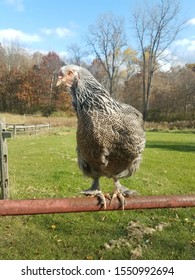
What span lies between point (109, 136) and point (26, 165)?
869cm

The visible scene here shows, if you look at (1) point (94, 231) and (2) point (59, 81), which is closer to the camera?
(2) point (59, 81)

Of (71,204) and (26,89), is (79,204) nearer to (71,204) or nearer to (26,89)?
(71,204)

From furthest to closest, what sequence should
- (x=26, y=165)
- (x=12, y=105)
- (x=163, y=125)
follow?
(x=12, y=105) → (x=163, y=125) → (x=26, y=165)

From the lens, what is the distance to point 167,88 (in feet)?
141

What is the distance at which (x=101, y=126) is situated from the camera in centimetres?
262

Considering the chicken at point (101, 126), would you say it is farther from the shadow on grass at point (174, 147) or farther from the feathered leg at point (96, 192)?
the shadow on grass at point (174, 147)

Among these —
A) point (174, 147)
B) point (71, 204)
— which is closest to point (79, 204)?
point (71, 204)

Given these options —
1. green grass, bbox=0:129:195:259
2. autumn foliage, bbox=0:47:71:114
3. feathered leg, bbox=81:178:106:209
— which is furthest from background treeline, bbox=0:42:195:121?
feathered leg, bbox=81:178:106:209

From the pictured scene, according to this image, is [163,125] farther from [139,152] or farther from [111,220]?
[139,152]

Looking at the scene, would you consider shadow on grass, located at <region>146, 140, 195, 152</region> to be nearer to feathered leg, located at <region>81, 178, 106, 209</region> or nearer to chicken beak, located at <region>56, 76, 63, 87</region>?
feathered leg, located at <region>81, 178, 106, 209</region>

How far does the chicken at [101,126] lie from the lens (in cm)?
263

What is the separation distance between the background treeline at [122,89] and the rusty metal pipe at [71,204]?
35.0m

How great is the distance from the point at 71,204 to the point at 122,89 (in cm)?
4061
